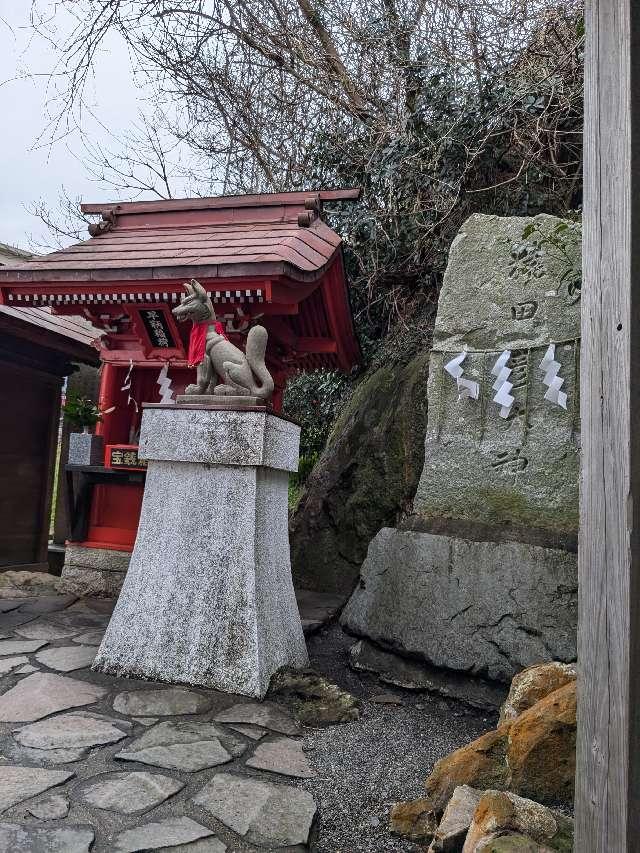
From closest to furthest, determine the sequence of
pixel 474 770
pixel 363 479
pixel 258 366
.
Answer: pixel 474 770 → pixel 258 366 → pixel 363 479

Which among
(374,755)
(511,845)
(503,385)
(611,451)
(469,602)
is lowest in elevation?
(374,755)

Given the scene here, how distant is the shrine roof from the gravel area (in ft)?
11.9

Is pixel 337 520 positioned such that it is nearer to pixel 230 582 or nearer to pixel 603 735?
pixel 230 582

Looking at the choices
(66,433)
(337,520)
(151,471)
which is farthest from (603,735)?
(66,433)

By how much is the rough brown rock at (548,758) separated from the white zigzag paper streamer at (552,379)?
231 cm

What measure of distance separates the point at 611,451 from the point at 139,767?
2483mm

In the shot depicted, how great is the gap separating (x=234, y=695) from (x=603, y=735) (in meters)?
2.62

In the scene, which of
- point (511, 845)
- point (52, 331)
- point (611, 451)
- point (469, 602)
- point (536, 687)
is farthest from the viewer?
point (52, 331)

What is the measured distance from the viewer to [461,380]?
Result: 4699mm

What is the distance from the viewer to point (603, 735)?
62.4 inches

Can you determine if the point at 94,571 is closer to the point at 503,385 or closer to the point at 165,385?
the point at 165,385

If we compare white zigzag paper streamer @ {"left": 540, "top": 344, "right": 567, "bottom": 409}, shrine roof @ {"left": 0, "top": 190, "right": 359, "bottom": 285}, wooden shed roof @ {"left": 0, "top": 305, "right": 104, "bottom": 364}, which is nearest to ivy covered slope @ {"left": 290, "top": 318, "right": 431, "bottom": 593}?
shrine roof @ {"left": 0, "top": 190, "right": 359, "bottom": 285}

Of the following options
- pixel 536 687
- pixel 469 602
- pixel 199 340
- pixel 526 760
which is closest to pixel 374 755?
pixel 536 687

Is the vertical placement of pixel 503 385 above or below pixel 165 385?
below
